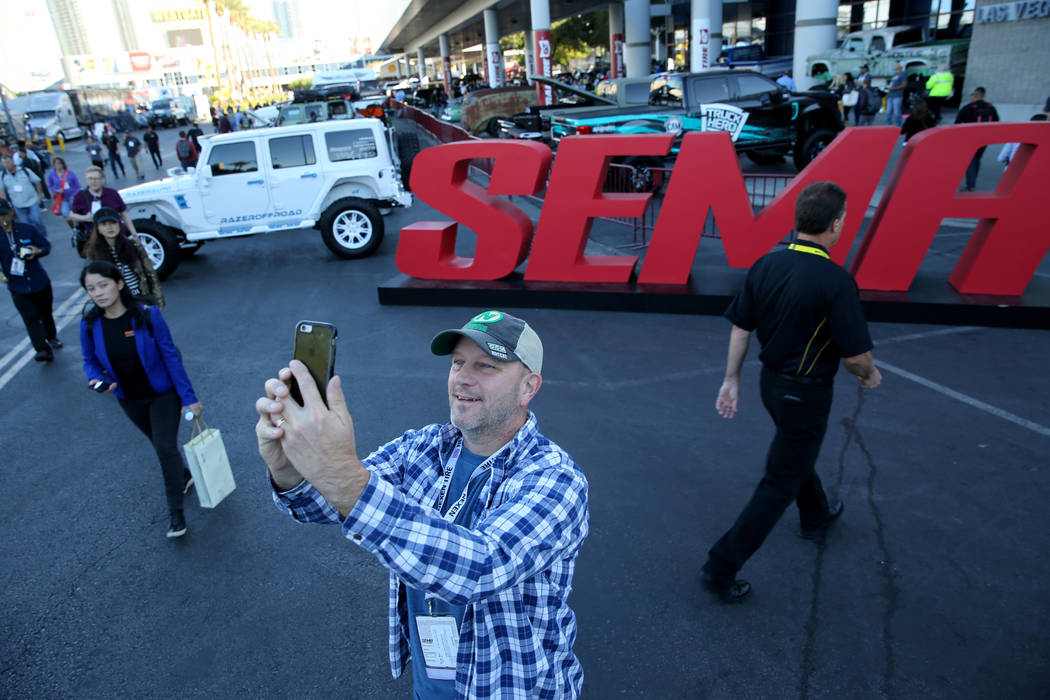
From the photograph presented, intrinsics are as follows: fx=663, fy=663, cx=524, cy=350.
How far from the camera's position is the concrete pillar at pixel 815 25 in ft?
70.3

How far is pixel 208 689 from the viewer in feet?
10.9

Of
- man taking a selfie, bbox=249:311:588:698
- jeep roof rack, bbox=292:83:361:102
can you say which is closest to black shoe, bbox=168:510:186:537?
man taking a selfie, bbox=249:311:588:698

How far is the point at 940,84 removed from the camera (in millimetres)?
21266

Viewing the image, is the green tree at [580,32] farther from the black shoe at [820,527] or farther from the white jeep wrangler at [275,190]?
the black shoe at [820,527]

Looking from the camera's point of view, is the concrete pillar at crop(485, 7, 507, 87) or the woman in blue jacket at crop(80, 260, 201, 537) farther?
the concrete pillar at crop(485, 7, 507, 87)

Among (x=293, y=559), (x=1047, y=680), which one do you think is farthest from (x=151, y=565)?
(x=1047, y=680)

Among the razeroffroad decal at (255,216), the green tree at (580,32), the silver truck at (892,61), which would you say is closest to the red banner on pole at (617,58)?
the silver truck at (892,61)

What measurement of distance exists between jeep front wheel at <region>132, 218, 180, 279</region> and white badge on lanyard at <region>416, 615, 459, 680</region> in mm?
10576

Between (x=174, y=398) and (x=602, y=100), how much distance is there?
14.7 m

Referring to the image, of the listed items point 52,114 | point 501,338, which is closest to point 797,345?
point 501,338

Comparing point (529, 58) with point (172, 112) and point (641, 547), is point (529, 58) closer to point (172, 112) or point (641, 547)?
point (172, 112)

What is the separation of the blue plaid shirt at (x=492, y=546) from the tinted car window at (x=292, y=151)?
10.00 meters

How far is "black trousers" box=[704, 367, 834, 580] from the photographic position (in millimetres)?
3342

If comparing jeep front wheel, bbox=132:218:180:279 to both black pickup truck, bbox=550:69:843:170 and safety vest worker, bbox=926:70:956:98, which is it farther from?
safety vest worker, bbox=926:70:956:98
